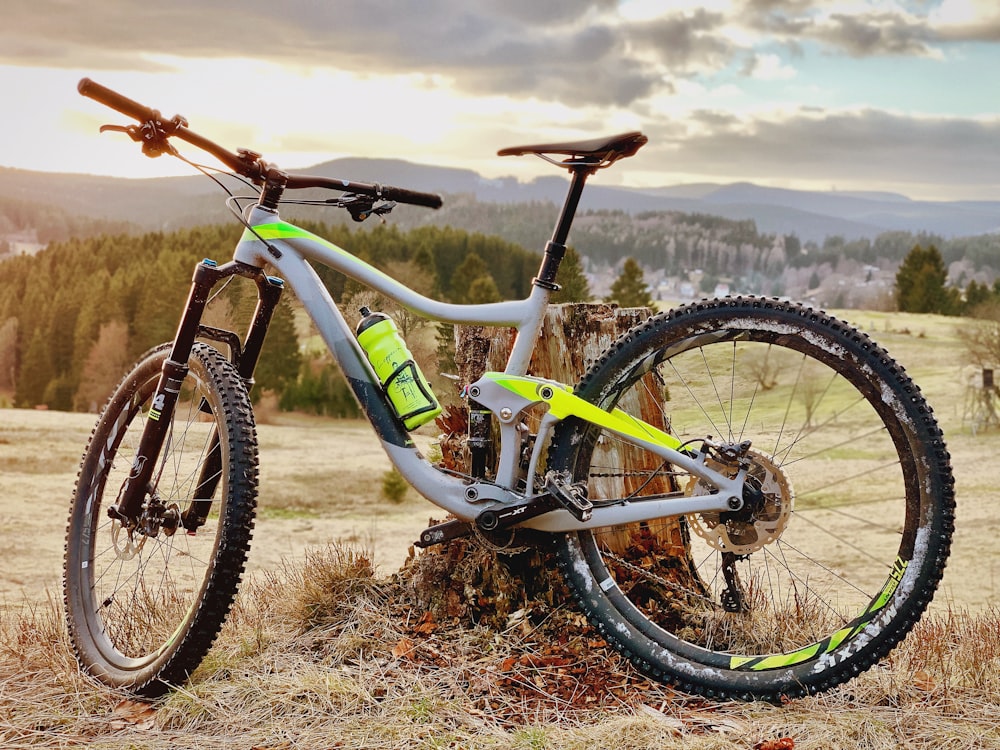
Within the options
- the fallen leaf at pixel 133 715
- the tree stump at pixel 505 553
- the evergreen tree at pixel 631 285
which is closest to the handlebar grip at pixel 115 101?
the tree stump at pixel 505 553

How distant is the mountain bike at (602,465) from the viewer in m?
3.16

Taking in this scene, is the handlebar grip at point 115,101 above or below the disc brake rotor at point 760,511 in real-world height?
above

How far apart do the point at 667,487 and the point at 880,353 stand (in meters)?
1.08

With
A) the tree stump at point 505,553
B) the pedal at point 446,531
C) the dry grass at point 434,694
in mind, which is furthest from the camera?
the tree stump at point 505,553

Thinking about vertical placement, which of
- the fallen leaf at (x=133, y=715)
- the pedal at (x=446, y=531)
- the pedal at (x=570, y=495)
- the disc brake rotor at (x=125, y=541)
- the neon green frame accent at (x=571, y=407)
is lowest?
the fallen leaf at (x=133, y=715)

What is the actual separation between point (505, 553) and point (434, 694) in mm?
649

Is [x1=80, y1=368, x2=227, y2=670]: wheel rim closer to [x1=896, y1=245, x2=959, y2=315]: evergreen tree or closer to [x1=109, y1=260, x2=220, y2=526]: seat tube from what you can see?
[x1=109, y1=260, x2=220, y2=526]: seat tube

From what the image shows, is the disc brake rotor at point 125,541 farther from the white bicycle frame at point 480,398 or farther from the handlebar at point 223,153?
the handlebar at point 223,153

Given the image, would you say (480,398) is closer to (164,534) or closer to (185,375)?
(185,375)

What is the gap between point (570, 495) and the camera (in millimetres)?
3279

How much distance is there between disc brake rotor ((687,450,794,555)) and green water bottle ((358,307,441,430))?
0.99 metres

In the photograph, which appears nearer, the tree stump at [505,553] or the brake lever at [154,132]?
the brake lever at [154,132]

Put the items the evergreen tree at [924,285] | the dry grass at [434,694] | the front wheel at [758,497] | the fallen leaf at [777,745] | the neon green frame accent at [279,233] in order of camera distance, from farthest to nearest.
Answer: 1. the evergreen tree at [924,285]
2. the neon green frame accent at [279,233]
3. the front wheel at [758,497]
4. the dry grass at [434,694]
5. the fallen leaf at [777,745]

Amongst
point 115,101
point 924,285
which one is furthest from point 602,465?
point 924,285
